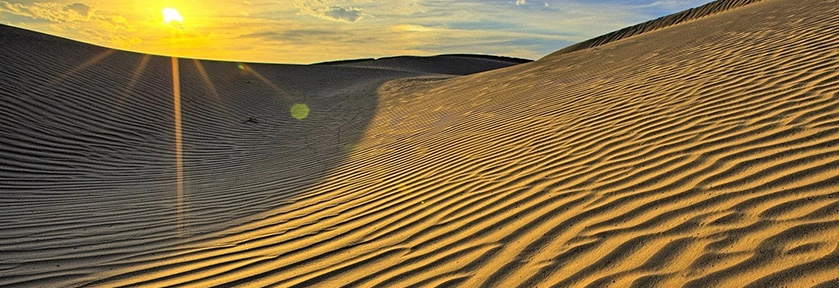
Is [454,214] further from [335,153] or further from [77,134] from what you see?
[77,134]

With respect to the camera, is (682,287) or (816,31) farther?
(816,31)

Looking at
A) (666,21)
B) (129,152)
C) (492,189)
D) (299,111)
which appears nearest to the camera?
(492,189)

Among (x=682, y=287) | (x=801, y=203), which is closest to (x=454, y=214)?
(x=682, y=287)

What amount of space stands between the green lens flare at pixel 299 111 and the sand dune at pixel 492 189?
293cm

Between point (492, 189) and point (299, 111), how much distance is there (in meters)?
9.79

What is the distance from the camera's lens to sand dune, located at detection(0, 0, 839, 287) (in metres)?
2.89

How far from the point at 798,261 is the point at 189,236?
372 cm

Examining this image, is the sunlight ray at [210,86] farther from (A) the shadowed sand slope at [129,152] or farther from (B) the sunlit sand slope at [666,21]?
(B) the sunlit sand slope at [666,21]

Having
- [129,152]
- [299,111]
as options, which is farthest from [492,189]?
[299,111]

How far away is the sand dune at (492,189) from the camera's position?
2887 millimetres

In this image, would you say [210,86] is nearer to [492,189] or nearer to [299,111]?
[299,111]

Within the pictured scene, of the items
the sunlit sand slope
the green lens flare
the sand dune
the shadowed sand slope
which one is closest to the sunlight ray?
the shadowed sand slope

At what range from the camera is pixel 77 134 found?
842 centimetres

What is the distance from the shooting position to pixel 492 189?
428 cm
